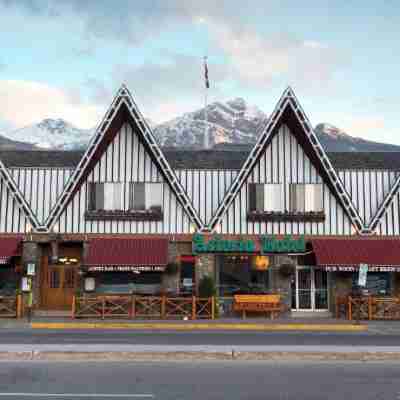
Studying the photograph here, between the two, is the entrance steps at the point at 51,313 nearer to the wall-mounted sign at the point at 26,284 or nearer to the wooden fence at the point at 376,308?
the wall-mounted sign at the point at 26,284

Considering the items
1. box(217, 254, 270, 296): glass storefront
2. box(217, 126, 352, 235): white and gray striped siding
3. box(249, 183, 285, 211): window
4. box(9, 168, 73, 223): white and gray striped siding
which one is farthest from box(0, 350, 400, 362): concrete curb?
box(9, 168, 73, 223): white and gray striped siding

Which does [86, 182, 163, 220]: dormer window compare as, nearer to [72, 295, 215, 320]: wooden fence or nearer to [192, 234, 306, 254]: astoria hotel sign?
[192, 234, 306, 254]: astoria hotel sign

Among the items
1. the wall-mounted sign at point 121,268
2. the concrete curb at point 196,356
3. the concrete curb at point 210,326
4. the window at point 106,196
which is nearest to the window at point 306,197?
the concrete curb at point 210,326

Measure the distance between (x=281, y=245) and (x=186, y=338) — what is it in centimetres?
1124

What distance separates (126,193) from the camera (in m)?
30.6

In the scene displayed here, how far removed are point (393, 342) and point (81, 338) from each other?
10.9 meters

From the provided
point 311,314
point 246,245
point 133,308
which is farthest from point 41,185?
point 311,314

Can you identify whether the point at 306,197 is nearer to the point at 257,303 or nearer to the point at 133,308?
the point at 257,303

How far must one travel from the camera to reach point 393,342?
63.2 feet

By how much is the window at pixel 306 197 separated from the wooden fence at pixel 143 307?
7100mm

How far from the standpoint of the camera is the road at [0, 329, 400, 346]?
721 inches

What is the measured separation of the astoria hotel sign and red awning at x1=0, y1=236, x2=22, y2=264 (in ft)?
30.2

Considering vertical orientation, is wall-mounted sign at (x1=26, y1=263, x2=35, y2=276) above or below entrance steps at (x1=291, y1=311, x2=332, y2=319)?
above

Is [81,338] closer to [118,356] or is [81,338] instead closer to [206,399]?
[118,356]
